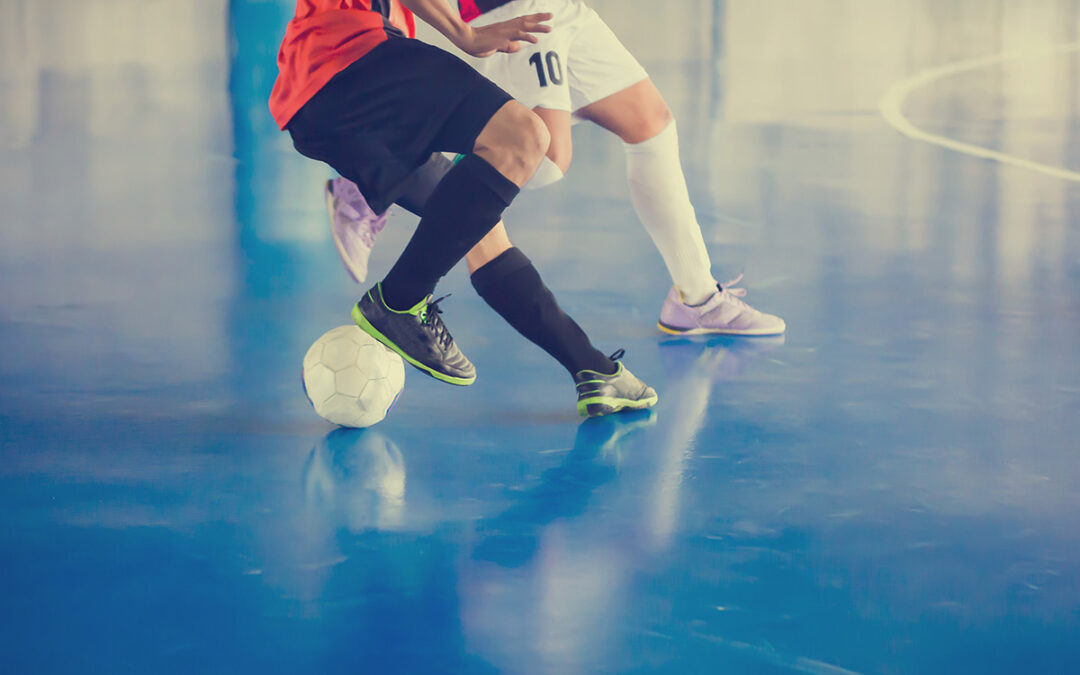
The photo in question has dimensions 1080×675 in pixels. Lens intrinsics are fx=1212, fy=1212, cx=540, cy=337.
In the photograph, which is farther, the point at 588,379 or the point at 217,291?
the point at 217,291

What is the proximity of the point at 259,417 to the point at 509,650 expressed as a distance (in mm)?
1235

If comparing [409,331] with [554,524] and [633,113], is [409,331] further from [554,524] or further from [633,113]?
[633,113]

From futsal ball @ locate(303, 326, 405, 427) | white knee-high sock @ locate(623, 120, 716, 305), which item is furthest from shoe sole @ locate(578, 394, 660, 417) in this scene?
white knee-high sock @ locate(623, 120, 716, 305)

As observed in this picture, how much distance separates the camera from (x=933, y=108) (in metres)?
8.20

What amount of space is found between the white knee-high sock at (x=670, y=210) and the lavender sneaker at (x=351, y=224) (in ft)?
2.51

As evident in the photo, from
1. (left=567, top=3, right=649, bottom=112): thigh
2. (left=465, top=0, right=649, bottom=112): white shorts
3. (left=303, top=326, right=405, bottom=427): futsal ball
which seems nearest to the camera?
(left=303, top=326, right=405, bottom=427): futsal ball

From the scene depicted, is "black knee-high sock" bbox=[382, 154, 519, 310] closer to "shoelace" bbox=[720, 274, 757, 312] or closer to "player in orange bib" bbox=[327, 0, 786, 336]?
"player in orange bib" bbox=[327, 0, 786, 336]

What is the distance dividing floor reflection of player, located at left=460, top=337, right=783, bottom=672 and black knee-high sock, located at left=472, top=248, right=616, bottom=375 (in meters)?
0.23

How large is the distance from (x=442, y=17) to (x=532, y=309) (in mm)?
661

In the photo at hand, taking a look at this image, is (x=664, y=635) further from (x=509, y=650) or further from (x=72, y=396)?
(x=72, y=396)

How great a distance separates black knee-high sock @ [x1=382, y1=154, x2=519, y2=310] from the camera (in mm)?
2510

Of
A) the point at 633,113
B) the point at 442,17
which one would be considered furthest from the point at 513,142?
the point at 633,113

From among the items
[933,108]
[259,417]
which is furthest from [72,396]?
[933,108]

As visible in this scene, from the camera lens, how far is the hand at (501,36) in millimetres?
2598
